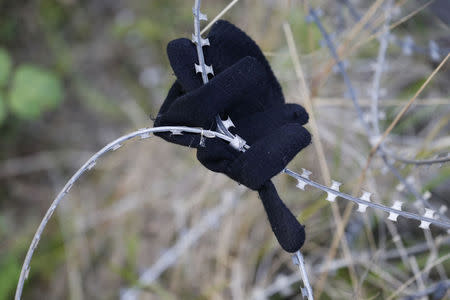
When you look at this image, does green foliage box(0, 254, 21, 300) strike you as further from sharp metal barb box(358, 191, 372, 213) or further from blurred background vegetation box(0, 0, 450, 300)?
sharp metal barb box(358, 191, 372, 213)

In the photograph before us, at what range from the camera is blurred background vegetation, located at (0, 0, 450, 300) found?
3.14 ft

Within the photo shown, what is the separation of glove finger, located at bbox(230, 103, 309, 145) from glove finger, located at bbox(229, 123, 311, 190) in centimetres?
4

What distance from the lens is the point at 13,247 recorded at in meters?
1.16

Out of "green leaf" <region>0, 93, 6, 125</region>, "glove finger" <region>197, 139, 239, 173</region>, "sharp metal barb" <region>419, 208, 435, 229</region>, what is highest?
"green leaf" <region>0, 93, 6, 125</region>

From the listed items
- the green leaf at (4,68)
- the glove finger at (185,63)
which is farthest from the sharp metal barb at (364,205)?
the green leaf at (4,68)

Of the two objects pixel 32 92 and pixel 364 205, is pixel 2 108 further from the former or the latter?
pixel 364 205

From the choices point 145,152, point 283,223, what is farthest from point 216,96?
point 145,152

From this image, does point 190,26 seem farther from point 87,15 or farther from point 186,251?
point 186,251

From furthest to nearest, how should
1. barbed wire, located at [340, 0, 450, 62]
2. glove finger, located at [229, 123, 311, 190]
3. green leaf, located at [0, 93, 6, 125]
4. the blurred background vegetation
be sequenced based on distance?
green leaf, located at [0, 93, 6, 125]
the blurred background vegetation
barbed wire, located at [340, 0, 450, 62]
glove finger, located at [229, 123, 311, 190]

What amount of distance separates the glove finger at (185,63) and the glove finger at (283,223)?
0.42ft

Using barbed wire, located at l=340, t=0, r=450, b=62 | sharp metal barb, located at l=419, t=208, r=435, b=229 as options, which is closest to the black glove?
sharp metal barb, located at l=419, t=208, r=435, b=229

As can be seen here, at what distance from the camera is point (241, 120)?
0.45 metres

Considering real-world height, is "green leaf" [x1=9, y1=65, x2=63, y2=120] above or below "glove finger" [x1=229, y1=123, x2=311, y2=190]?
above

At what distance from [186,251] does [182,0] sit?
0.90m
